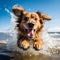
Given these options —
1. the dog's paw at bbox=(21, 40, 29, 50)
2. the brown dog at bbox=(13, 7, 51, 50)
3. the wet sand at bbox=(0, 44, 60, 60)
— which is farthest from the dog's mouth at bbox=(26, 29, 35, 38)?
the wet sand at bbox=(0, 44, 60, 60)

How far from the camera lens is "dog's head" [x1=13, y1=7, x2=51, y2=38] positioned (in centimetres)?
692

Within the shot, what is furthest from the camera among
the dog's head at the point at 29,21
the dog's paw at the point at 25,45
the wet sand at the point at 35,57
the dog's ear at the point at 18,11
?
the dog's ear at the point at 18,11

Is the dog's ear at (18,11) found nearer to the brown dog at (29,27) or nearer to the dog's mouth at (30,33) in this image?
the brown dog at (29,27)

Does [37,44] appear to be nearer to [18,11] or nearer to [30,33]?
[30,33]

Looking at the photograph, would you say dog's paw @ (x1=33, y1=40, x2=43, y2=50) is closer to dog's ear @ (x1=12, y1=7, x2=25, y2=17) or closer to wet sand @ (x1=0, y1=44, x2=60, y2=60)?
wet sand @ (x1=0, y1=44, x2=60, y2=60)

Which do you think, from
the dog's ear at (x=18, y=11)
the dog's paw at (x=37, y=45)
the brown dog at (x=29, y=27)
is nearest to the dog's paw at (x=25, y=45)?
the brown dog at (x=29, y=27)

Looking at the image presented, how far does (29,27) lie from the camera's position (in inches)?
271

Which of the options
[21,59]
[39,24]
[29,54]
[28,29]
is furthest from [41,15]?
[21,59]

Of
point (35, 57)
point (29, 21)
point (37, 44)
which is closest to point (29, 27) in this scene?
point (29, 21)

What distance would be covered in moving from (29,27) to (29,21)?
0.18m

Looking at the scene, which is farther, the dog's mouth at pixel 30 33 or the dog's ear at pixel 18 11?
the dog's ear at pixel 18 11

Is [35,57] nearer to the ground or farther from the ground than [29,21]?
nearer to the ground

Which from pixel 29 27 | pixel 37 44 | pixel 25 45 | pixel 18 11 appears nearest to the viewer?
pixel 25 45

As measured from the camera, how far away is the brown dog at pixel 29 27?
22.0 feet
